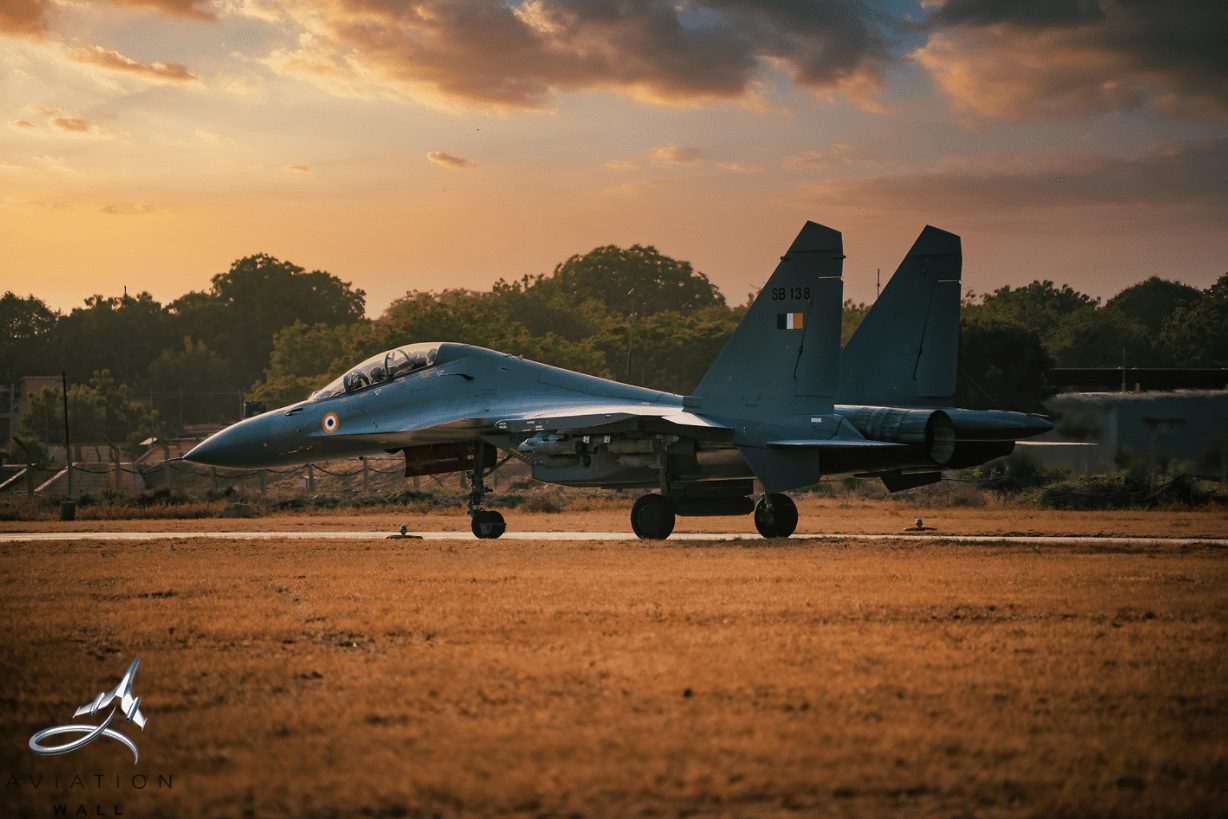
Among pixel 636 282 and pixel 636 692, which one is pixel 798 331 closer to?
pixel 636 692

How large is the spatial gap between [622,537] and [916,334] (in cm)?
651

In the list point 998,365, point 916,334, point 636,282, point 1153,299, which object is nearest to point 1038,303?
point 1153,299

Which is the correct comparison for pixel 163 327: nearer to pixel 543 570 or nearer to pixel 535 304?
pixel 535 304

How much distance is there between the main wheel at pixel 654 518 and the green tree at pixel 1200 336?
→ 198ft

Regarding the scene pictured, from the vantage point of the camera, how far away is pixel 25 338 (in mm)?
100750

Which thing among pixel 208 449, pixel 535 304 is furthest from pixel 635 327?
pixel 208 449

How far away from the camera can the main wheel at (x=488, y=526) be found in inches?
890

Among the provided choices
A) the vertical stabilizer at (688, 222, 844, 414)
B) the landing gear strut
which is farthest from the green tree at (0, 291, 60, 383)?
the vertical stabilizer at (688, 222, 844, 414)

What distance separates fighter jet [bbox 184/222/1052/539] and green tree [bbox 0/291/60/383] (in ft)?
272

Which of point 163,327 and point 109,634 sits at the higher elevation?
point 163,327

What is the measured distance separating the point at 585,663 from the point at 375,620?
305 cm

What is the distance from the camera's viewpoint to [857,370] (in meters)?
23.1

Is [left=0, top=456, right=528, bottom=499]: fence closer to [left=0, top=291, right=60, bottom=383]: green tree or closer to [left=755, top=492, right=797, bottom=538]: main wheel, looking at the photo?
[left=755, top=492, right=797, bottom=538]: main wheel

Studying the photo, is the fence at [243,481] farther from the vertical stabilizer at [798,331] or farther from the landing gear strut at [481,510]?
the vertical stabilizer at [798,331]
